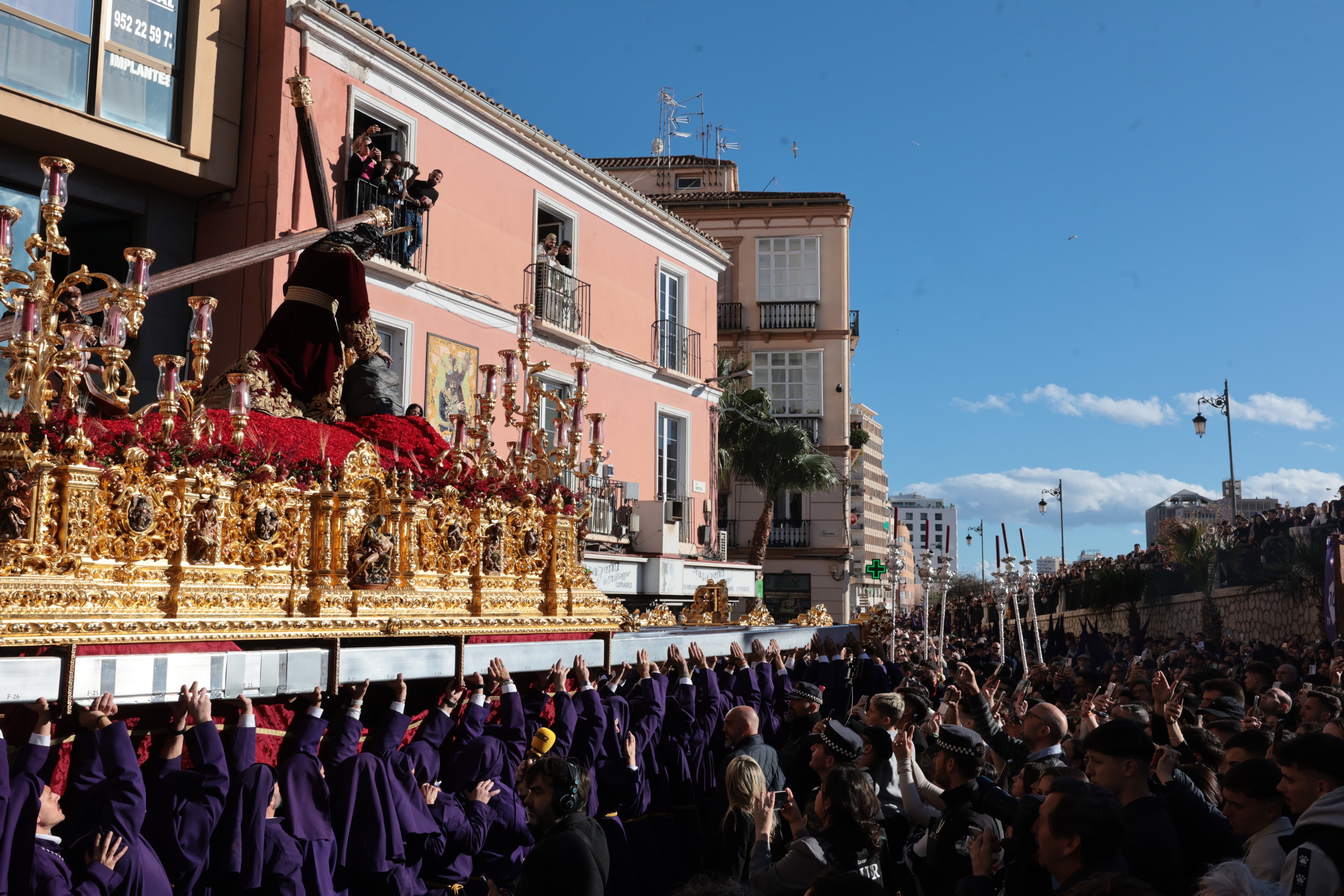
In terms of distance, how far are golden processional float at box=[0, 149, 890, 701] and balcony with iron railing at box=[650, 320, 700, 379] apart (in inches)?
527

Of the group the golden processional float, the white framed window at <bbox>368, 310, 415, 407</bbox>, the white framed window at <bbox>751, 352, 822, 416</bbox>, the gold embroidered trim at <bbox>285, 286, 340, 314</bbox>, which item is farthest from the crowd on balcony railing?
the white framed window at <bbox>751, 352, 822, 416</bbox>

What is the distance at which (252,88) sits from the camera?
1405cm

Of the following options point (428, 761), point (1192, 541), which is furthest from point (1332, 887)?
point (1192, 541)

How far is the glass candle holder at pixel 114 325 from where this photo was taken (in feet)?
17.1

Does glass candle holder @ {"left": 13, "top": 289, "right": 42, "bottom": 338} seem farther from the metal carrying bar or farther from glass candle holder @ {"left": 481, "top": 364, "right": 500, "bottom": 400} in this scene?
glass candle holder @ {"left": 481, "top": 364, "right": 500, "bottom": 400}

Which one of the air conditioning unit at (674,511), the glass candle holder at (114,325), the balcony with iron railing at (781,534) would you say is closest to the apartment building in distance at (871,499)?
the balcony with iron railing at (781,534)

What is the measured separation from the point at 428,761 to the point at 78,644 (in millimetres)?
1826

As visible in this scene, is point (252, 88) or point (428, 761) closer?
point (428, 761)

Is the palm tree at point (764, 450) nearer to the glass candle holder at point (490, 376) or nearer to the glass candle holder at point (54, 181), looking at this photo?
the glass candle holder at point (490, 376)

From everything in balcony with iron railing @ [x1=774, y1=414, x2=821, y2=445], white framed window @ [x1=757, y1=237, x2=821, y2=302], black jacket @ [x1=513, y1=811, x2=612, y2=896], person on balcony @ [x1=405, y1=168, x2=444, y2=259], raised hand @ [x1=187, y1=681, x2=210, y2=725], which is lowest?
black jacket @ [x1=513, y1=811, x2=612, y2=896]

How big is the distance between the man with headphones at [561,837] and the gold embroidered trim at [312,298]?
529cm

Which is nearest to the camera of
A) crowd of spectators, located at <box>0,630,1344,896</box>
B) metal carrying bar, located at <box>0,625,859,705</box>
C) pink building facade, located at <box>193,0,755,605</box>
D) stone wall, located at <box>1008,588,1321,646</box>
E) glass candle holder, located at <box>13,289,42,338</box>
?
crowd of spectators, located at <box>0,630,1344,896</box>

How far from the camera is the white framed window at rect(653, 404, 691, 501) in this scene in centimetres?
2217

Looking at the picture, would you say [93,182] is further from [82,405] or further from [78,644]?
[78,644]
